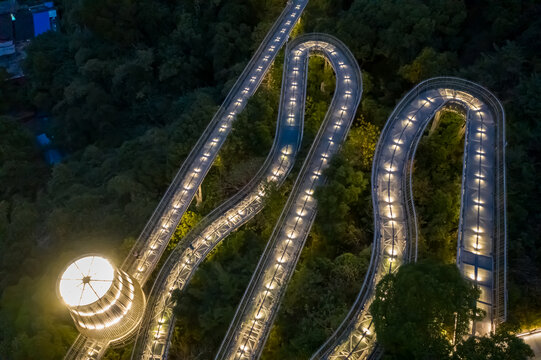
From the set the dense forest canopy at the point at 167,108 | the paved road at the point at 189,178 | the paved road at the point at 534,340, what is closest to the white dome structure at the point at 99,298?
the paved road at the point at 189,178

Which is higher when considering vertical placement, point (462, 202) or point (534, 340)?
point (462, 202)

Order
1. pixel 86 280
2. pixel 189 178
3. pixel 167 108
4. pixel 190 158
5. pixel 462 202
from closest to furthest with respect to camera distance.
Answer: pixel 86 280
pixel 462 202
pixel 189 178
pixel 190 158
pixel 167 108

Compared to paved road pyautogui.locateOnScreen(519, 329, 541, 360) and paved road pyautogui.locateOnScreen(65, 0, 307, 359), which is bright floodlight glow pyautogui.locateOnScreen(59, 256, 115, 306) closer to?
paved road pyautogui.locateOnScreen(65, 0, 307, 359)

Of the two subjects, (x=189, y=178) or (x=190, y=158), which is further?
(x=190, y=158)

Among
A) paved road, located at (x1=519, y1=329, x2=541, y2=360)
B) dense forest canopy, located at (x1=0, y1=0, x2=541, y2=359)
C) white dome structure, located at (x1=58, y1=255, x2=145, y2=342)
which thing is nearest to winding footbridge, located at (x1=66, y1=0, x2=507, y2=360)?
dense forest canopy, located at (x1=0, y1=0, x2=541, y2=359)

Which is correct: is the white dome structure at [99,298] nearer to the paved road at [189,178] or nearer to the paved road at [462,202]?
the paved road at [189,178]

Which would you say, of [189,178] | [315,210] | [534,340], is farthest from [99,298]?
[534,340]

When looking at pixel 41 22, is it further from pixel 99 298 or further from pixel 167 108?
pixel 99 298
